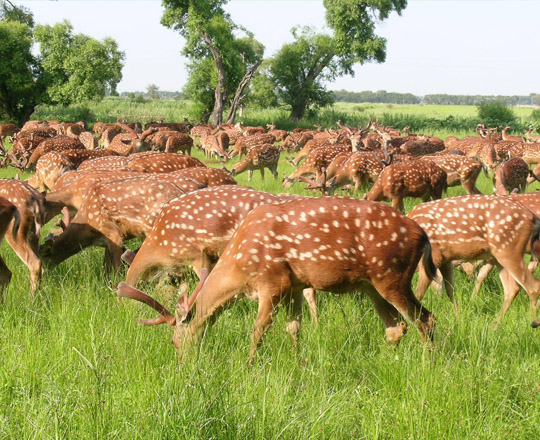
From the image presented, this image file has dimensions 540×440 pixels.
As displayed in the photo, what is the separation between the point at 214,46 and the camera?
3788 cm

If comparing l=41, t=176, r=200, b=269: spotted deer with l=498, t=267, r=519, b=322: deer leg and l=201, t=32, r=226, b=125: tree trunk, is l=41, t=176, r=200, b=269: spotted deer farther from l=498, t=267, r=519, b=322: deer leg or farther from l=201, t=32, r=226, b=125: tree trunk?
l=201, t=32, r=226, b=125: tree trunk

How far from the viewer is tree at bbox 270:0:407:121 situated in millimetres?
41656

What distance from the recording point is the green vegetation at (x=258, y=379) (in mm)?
2953

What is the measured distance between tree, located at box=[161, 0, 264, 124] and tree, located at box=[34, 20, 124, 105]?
475 centimetres

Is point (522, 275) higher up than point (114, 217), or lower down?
lower down

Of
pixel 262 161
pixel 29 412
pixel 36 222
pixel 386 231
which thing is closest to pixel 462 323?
pixel 386 231

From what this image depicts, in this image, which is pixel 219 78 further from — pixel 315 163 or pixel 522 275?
pixel 522 275

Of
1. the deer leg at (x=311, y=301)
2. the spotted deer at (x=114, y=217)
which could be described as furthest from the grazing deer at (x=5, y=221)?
the deer leg at (x=311, y=301)

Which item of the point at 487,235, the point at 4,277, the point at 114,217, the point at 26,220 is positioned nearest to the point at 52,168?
the point at 26,220

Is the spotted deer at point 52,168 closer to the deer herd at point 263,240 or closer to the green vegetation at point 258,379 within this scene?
the deer herd at point 263,240

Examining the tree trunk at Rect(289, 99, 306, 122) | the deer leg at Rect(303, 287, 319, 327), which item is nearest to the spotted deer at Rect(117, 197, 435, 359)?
the deer leg at Rect(303, 287, 319, 327)

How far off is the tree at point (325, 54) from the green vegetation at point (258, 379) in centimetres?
3933

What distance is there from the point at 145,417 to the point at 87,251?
4778 mm

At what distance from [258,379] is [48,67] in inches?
1518
